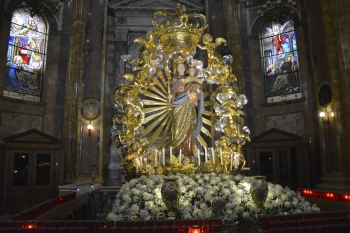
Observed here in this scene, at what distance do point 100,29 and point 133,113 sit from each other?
6.84 m

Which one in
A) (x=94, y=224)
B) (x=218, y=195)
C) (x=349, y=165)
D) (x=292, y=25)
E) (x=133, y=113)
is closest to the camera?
(x=94, y=224)

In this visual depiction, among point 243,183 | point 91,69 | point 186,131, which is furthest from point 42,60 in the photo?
point 243,183

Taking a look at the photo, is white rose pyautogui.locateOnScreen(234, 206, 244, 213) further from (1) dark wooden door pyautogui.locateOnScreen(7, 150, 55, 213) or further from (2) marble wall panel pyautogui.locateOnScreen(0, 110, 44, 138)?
(2) marble wall panel pyautogui.locateOnScreen(0, 110, 44, 138)

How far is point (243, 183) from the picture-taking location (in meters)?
5.47

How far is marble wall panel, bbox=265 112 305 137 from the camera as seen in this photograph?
11.6 m

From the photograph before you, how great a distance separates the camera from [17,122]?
10.9 meters

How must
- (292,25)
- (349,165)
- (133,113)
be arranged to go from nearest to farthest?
(133,113), (349,165), (292,25)

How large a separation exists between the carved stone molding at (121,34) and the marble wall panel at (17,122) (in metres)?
4.36

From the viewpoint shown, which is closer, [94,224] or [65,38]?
[94,224]

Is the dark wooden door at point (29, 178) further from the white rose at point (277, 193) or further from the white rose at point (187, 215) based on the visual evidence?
the white rose at point (277, 193)

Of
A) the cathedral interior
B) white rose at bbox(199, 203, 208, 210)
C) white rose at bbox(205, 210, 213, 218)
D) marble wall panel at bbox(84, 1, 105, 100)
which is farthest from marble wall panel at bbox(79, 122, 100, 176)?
white rose at bbox(205, 210, 213, 218)

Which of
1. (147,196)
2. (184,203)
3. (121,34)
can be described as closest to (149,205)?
(147,196)

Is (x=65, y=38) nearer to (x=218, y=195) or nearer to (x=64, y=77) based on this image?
(x=64, y=77)

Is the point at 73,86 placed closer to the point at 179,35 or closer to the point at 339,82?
the point at 179,35
